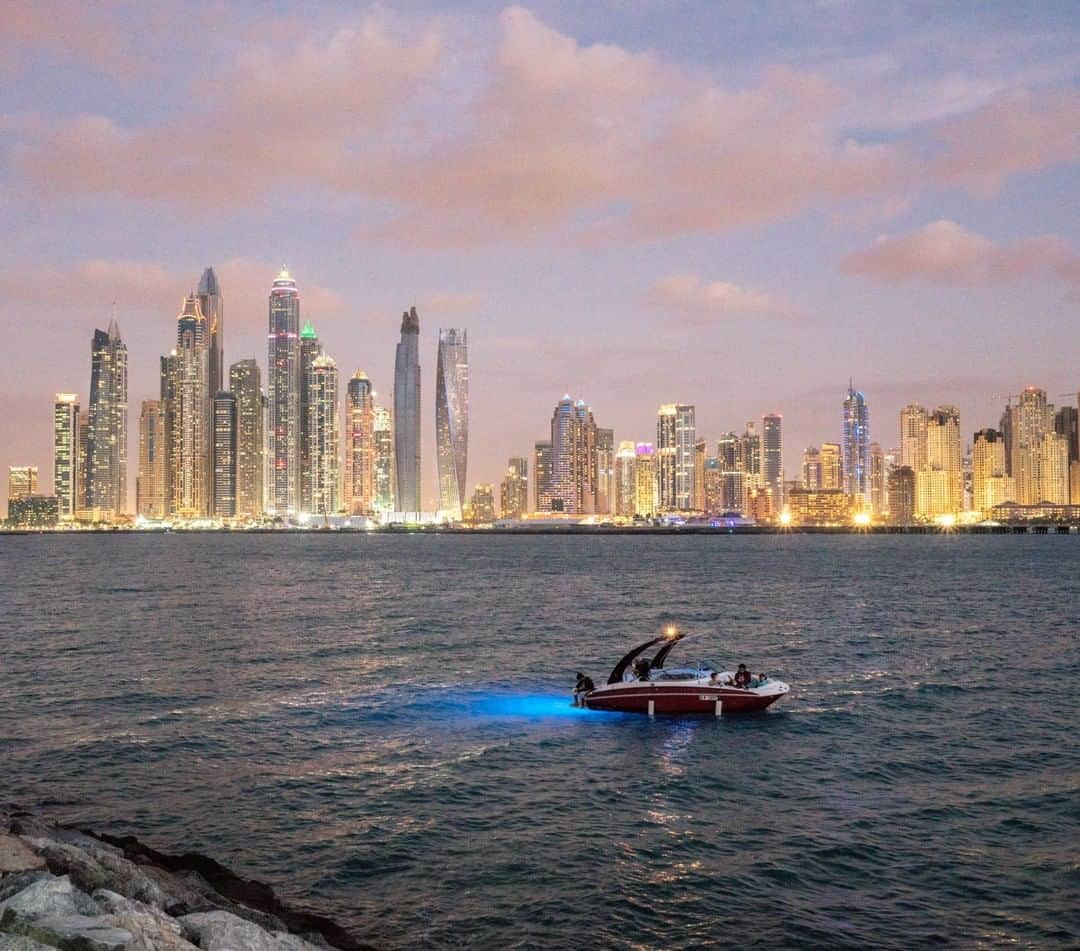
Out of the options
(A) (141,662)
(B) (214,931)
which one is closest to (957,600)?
(A) (141,662)

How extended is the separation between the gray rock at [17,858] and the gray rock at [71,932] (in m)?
2.84

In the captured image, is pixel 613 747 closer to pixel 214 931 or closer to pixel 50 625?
pixel 214 931

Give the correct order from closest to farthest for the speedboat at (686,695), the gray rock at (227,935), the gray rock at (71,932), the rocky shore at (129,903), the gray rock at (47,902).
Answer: the gray rock at (71,932) → the rocky shore at (129,903) → the gray rock at (47,902) → the gray rock at (227,935) → the speedboat at (686,695)

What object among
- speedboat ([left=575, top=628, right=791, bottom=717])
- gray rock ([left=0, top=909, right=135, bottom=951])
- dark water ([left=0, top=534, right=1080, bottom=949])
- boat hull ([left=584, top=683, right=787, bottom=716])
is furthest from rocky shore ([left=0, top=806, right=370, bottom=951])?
boat hull ([left=584, top=683, right=787, bottom=716])

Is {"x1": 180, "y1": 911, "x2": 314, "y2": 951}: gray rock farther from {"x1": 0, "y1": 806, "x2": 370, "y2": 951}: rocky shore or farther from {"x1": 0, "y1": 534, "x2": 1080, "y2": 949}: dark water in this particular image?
{"x1": 0, "y1": 534, "x2": 1080, "y2": 949}: dark water

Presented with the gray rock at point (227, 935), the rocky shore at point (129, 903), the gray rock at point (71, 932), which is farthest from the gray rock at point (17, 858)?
the gray rock at point (71, 932)

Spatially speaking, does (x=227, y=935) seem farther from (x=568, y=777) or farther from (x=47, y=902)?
(x=568, y=777)

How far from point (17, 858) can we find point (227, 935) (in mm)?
4068

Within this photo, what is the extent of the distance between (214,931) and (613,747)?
21.1 metres

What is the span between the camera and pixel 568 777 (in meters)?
29.1

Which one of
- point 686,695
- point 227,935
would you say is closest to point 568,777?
point 686,695

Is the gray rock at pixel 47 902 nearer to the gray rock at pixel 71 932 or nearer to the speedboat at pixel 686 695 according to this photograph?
the gray rock at pixel 71 932

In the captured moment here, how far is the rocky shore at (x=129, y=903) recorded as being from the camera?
1157 centimetres

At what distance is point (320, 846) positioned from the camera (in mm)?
23047
